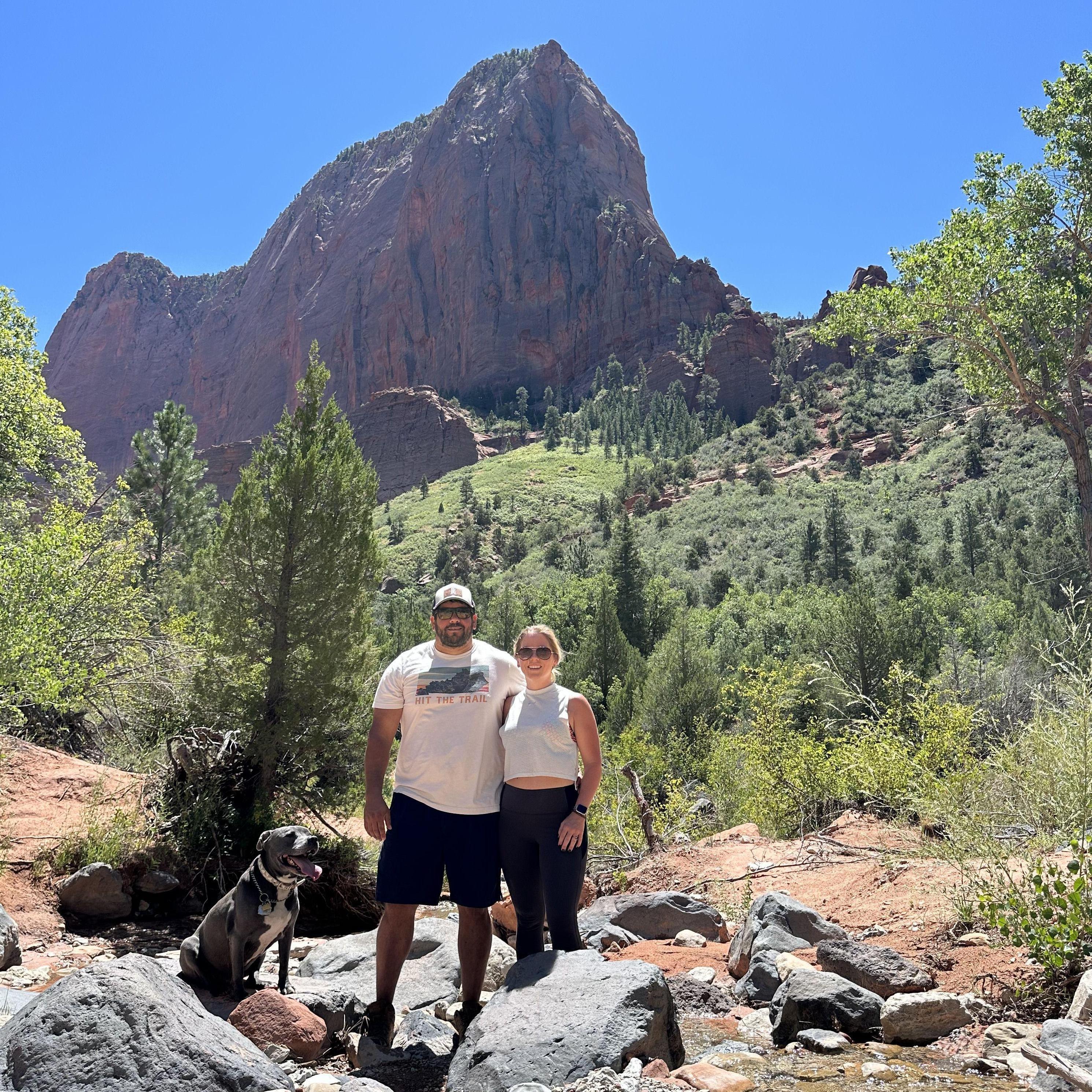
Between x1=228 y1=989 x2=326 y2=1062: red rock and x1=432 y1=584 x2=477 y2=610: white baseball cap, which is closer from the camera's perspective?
x1=228 y1=989 x2=326 y2=1062: red rock

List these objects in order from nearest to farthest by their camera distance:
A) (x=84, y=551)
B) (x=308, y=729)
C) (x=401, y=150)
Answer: (x=308, y=729) < (x=84, y=551) < (x=401, y=150)

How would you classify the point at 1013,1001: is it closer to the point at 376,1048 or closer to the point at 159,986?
the point at 376,1048

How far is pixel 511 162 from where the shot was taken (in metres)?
136

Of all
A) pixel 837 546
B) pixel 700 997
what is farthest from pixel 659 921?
pixel 837 546

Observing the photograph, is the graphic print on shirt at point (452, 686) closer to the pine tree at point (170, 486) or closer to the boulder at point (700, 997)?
the boulder at point (700, 997)

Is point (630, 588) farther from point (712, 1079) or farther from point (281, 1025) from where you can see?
point (712, 1079)

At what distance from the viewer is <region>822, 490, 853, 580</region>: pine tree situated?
41969mm

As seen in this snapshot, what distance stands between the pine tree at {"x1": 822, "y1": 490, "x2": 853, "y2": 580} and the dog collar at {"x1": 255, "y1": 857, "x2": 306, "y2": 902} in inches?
1510

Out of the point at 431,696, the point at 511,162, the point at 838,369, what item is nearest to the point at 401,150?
the point at 511,162

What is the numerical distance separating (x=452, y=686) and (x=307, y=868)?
133 cm

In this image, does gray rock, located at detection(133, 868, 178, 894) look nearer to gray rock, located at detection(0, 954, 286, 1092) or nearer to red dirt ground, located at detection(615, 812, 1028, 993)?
red dirt ground, located at detection(615, 812, 1028, 993)

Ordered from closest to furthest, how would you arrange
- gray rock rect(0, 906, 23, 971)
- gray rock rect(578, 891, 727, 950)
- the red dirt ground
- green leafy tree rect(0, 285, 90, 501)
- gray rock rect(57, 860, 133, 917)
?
the red dirt ground → gray rock rect(0, 906, 23, 971) → gray rock rect(578, 891, 727, 950) → gray rock rect(57, 860, 133, 917) → green leafy tree rect(0, 285, 90, 501)

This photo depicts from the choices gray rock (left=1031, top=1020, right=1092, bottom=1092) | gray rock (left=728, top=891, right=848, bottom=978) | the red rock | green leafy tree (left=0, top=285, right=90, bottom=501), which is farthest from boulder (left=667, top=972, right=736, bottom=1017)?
green leafy tree (left=0, top=285, right=90, bottom=501)

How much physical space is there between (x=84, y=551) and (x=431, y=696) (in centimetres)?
1203
